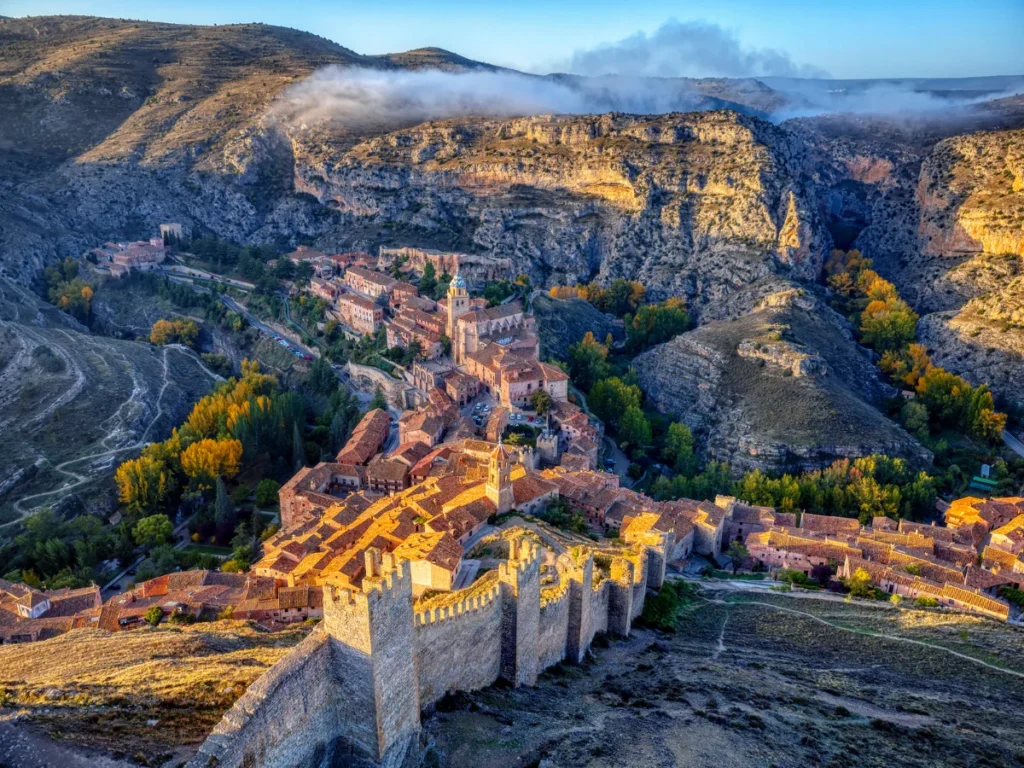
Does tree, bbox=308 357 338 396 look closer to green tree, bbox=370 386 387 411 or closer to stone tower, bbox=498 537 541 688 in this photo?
green tree, bbox=370 386 387 411

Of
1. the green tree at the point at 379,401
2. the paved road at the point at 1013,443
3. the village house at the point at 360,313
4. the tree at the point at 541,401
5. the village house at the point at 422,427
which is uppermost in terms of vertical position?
the village house at the point at 360,313

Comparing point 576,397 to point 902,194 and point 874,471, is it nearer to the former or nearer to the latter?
point 874,471

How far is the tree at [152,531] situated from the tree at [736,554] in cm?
2823

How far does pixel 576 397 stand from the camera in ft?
192

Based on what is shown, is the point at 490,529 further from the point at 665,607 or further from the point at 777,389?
the point at 777,389

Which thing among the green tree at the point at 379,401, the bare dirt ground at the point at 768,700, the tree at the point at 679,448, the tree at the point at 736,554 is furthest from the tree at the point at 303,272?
the bare dirt ground at the point at 768,700

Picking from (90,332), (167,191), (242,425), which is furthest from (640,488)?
(167,191)

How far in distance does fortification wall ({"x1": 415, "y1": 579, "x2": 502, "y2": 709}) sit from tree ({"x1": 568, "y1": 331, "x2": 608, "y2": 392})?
4414 centimetres

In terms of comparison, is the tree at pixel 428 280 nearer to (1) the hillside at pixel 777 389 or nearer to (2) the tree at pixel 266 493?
(1) the hillside at pixel 777 389

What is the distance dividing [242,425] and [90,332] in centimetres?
3273

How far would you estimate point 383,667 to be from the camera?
14.3 metres

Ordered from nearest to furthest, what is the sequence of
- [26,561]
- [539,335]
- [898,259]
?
1. [26,561]
2. [539,335]
3. [898,259]

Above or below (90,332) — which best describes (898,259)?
above

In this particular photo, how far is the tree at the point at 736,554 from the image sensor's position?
3525 cm
